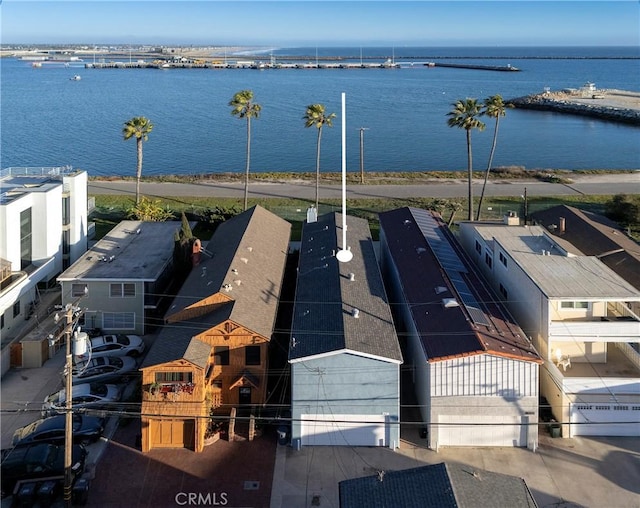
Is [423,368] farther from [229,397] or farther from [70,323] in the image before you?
[70,323]

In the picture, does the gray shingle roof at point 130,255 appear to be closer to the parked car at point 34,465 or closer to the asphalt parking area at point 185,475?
the asphalt parking area at point 185,475

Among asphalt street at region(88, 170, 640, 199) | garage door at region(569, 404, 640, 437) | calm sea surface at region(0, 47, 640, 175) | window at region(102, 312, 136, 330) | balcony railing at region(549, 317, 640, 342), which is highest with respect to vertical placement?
calm sea surface at region(0, 47, 640, 175)

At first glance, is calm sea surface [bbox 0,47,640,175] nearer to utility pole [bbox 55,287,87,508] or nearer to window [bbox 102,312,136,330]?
window [bbox 102,312,136,330]

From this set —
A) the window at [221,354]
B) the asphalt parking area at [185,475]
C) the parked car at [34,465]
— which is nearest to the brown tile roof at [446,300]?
the asphalt parking area at [185,475]

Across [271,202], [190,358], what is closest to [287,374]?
[190,358]

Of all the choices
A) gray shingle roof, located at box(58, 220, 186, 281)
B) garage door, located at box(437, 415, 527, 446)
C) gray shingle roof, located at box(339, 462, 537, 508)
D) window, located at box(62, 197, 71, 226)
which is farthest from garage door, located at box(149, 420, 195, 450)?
window, located at box(62, 197, 71, 226)

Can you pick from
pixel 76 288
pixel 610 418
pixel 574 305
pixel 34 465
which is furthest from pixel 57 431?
pixel 574 305

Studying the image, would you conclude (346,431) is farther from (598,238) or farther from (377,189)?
(377,189)
